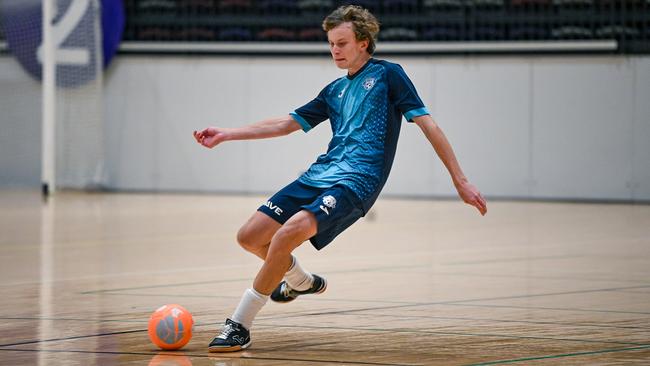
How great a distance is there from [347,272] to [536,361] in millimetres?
4744

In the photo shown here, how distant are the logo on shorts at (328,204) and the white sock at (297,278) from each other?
737 millimetres

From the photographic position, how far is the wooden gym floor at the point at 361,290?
→ 6.11 m

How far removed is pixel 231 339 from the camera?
611cm

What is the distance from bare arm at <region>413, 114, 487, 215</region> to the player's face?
58cm

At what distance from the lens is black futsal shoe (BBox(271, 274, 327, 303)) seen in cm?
721

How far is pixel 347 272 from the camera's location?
10.4m

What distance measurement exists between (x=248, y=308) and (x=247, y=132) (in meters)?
1.16

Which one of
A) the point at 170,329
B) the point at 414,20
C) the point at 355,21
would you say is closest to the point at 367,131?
the point at 355,21

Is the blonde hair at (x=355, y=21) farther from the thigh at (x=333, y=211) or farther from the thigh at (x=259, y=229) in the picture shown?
the thigh at (x=259, y=229)

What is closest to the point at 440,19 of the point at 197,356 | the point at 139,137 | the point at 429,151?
the point at 429,151

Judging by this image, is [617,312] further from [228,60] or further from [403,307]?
[228,60]

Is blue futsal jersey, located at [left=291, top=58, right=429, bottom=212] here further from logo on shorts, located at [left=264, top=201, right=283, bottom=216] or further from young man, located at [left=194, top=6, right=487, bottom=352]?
logo on shorts, located at [left=264, top=201, right=283, bottom=216]

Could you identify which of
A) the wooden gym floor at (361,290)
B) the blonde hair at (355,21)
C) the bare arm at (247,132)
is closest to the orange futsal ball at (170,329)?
the wooden gym floor at (361,290)

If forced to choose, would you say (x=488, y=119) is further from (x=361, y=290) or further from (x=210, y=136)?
(x=210, y=136)
